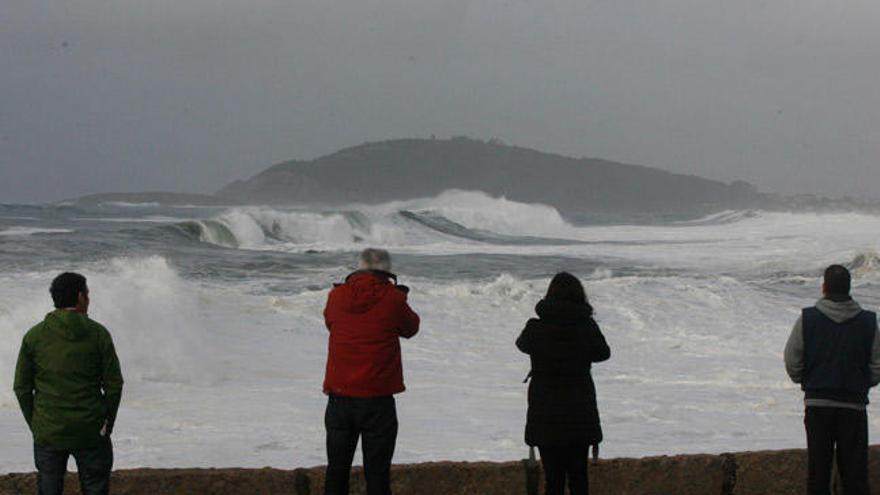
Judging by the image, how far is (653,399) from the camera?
10.2 m

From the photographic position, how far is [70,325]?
426 centimetres

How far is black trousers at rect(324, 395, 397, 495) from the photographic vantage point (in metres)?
4.59

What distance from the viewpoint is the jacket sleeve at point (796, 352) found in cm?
479

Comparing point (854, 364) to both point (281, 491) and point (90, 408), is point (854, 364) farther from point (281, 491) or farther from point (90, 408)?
point (90, 408)

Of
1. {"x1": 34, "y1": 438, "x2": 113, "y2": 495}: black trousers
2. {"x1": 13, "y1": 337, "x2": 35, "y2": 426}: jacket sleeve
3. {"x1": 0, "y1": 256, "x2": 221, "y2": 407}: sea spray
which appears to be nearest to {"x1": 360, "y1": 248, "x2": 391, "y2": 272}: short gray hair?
{"x1": 34, "y1": 438, "x2": 113, "y2": 495}: black trousers

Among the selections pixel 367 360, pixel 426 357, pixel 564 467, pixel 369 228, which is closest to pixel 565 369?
pixel 564 467

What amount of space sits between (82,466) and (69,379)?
35cm

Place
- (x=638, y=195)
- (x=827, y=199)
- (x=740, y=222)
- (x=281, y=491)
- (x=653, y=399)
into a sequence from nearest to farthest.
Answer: (x=281, y=491)
(x=653, y=399)
(x=740, y=222)
(x=827, y=199)
(x=638, y=195)

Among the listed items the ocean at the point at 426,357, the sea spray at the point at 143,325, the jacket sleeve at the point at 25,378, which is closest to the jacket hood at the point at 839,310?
the jacket sleeve at the point at 25,378

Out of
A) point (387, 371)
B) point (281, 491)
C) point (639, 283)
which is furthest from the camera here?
point (639, 283)

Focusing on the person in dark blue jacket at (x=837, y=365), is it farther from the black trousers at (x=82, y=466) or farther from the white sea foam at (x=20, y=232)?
the white sea foam at (x=20, y=232)

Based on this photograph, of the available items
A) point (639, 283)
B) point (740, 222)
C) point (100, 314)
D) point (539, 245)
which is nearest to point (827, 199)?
point (740, 222)

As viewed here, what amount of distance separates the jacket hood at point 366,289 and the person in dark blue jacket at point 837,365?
5.45ft

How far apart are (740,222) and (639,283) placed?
56.3m
